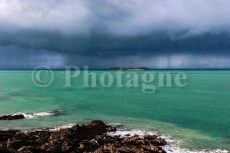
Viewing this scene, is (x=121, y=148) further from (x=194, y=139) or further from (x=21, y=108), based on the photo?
(x=21, y=108)

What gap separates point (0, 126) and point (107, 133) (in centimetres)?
1759

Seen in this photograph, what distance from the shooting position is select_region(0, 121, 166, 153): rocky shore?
3716 centimetres

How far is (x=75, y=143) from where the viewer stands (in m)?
40.1

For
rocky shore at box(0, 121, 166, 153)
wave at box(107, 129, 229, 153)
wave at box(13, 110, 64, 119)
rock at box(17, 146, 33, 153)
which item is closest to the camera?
rock at box(17, 146, 33, 153)

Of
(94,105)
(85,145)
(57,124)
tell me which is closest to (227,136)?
(85,145)

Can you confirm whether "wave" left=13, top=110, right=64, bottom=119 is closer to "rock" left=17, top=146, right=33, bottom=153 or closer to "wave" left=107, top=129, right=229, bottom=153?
"wave" left=107, top=129, right=229, bottom=153

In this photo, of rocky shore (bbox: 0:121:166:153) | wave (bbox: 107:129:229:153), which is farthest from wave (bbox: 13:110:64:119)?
wave (bbox: 107:129:229:153)

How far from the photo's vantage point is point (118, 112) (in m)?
72.1

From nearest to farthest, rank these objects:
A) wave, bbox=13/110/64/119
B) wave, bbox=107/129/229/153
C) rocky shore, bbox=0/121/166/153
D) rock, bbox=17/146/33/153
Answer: rock, bbox=17/146/33/153 < rocky shore, bbox=0/121/166/153 < wave, bbox=107/129/229/153 < wave, bbox=13/110/64/119

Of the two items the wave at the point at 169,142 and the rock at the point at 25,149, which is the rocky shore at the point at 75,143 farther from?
the wave at the point at 169,142

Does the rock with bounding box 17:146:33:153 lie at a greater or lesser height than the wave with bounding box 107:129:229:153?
greater

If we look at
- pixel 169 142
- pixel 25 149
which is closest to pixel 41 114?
pixel 169 142

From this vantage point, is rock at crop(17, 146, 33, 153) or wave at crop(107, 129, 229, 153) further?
wave at crop(107, 129, 229, 153)

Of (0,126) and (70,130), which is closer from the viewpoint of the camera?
(70,130)
